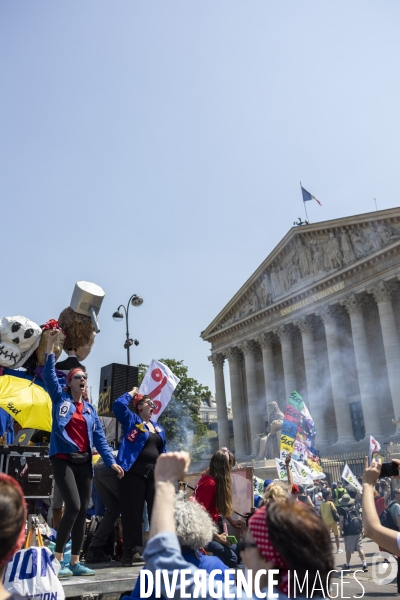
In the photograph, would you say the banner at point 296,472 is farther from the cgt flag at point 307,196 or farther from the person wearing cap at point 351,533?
the cgt flag at point 307,196

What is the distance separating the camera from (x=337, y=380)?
111ft

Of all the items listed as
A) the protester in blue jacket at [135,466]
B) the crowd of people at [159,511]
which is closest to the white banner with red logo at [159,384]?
the crowd of people at [159,511]

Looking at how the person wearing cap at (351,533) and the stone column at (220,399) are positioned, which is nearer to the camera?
the person wearing cap at (351,533)

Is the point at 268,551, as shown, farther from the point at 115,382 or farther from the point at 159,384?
the point at 159,384

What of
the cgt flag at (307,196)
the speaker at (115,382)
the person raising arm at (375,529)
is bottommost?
the person raising arm at (375,529)

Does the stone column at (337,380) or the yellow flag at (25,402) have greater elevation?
the stone column at (337,380)

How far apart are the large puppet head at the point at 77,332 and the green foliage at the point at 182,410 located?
4300 centimetres

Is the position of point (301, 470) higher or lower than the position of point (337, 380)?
lower

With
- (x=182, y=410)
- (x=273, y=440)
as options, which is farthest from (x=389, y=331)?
(x=182, y=410)

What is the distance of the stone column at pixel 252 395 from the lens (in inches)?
1599

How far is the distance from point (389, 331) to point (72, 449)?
2896cm

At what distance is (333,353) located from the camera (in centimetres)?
3428

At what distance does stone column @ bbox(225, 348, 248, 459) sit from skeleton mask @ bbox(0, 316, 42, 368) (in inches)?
1473

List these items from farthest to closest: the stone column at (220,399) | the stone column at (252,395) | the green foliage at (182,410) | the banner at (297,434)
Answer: the green foliage at (182,410), the stone column at (220,399), the stone column at (252,395), the banner at (297,434)
